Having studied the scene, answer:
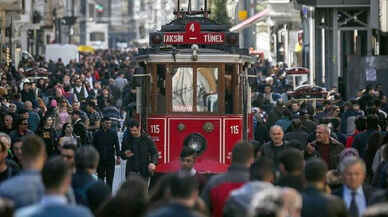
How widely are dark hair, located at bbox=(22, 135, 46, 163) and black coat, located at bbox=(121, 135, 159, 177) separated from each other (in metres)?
8.16

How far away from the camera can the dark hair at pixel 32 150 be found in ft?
36.8

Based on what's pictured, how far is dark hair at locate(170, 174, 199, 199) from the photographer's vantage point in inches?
374

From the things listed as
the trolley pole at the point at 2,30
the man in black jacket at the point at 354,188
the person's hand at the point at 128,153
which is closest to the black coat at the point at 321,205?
the man in black jacket at the point at 354,188

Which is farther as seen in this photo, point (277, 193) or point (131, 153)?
point (131, 153)

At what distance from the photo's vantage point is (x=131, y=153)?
1969 cm

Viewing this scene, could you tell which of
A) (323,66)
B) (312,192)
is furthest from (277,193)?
(323,66)

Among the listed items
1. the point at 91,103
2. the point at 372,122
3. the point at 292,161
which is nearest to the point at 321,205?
the point at 292,161

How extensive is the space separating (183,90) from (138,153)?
3.03m

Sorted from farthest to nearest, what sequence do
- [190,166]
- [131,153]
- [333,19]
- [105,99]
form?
[333,19] → [105,99] → [131,153] → [190,166]

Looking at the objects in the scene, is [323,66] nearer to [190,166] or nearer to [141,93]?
[141,93]

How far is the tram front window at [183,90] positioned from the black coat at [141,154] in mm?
2718

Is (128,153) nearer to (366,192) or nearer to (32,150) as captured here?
(366,192)

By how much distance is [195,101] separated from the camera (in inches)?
882

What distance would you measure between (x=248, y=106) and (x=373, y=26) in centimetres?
1685
